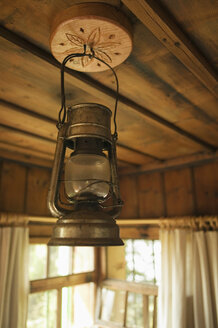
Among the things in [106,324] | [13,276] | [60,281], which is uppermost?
[13,276]

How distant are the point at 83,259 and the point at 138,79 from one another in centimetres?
221

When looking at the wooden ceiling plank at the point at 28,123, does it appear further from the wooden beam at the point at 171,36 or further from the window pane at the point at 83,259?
the window pane at the point at 83,259

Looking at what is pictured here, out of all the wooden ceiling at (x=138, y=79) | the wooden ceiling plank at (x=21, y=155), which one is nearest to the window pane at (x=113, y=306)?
the wooden ceiling plank at (x=21, y=155)

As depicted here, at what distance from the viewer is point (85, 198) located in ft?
2.52

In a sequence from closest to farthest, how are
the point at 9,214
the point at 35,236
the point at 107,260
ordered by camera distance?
→ 1. the point at 9,214
2. the point at 35,236
3. the point at 107,260

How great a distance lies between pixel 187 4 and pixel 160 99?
1.88ft

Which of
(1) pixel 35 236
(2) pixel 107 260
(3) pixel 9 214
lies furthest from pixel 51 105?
(2) pixel 107 260

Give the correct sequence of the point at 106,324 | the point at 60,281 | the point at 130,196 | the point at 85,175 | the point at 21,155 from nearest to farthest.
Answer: the point at 85,175, the point at 21,155, the point at 60,281, the point at 106,324, the point at 130,196

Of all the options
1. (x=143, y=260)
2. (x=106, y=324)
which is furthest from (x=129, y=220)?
(x=106, y=324)

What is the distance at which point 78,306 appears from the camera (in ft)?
9.12

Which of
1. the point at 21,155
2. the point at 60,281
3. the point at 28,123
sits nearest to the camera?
the point at 28,123

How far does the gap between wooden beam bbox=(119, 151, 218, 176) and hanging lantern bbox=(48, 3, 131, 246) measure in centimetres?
159

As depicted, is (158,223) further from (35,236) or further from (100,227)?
(100,227)

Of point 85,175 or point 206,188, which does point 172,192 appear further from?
point 85,175
